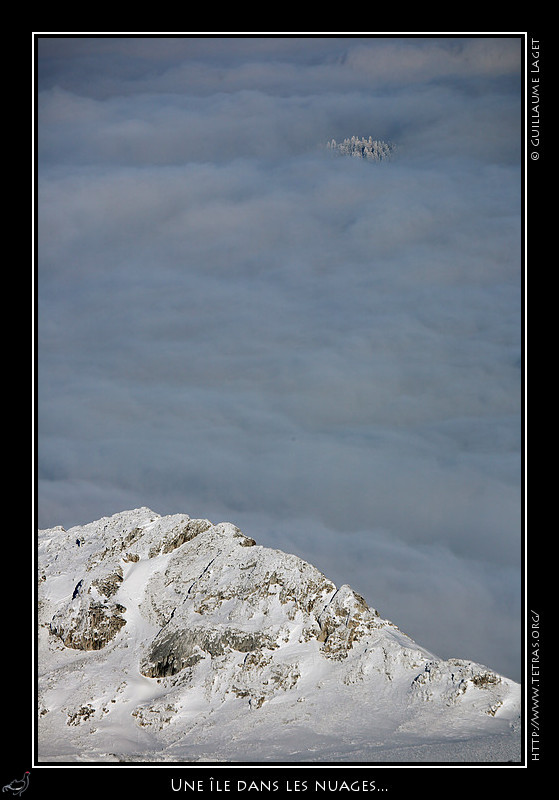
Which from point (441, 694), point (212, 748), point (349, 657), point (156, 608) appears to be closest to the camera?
point (212, 748)

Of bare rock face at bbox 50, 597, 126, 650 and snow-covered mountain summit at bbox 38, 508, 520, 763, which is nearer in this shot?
snow-covered mountain summit at bbox 38, 508, 520, 763

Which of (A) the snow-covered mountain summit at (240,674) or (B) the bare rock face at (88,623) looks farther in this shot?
(B) the bare rock face at (88,623)

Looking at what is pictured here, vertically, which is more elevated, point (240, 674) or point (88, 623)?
point (88, 623)

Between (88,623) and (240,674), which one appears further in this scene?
(88,623)
